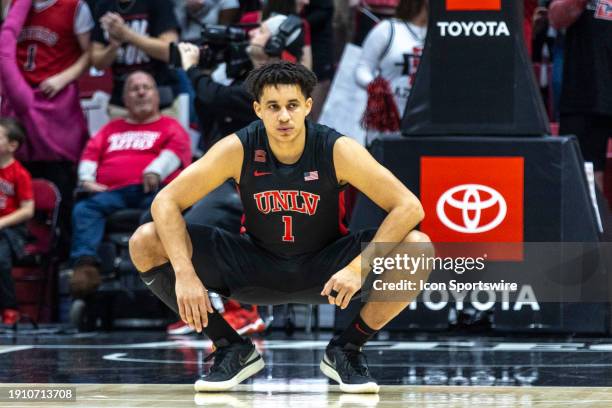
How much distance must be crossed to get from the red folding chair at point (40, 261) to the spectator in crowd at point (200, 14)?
5.07 ft

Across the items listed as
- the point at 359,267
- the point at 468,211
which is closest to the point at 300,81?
the point at 359,267

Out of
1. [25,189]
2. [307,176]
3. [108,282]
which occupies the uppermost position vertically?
[307,176]

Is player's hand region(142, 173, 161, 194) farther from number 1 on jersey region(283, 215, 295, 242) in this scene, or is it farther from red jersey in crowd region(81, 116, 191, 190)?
number 1 on jersey region(283, 215, 295, 242)

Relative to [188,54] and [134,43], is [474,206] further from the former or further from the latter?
[134,43]

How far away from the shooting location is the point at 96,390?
4.68 metres

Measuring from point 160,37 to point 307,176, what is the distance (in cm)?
411

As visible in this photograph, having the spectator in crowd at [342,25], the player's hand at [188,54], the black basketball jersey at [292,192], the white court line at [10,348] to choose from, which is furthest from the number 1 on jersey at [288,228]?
the spectator in crowd at [342,25]

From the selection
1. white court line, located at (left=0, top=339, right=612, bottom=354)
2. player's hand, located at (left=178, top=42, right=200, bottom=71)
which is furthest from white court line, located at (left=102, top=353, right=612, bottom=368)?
player's hand, located at (left=178, top=42, right=200, bottom=71)

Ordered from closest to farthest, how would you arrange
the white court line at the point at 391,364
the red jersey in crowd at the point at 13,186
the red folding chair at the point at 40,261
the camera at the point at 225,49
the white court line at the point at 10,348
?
the white court line at the point at 391,364, the white court line at the point at 10,348, the camera at the point at 225,49, the red jersey in crowd at the point at 13,186, the red folding chair at the point at 40,261

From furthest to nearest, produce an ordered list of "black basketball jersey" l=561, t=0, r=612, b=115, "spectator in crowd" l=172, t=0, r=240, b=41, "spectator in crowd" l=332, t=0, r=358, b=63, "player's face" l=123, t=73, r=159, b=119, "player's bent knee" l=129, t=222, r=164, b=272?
"spectator in crowd" l=332, t=0, r=358, b=63 → "spectator in crowd" l=172, t=0, r=240, b=41 → "player's face" l=123, t=73, r=159, b=119 → "black basketball jersey" l=561, t=0, r=612, b=115 → "player's bent knee" l=129, t=222, r=164, b=272

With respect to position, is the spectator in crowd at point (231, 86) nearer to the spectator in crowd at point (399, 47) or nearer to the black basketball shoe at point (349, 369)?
the spectator in crowd at point (399, 47)

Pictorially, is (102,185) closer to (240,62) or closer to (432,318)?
Result: (240,62)

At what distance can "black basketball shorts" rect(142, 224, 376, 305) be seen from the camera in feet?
16.6

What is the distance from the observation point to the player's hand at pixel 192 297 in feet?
15.5
